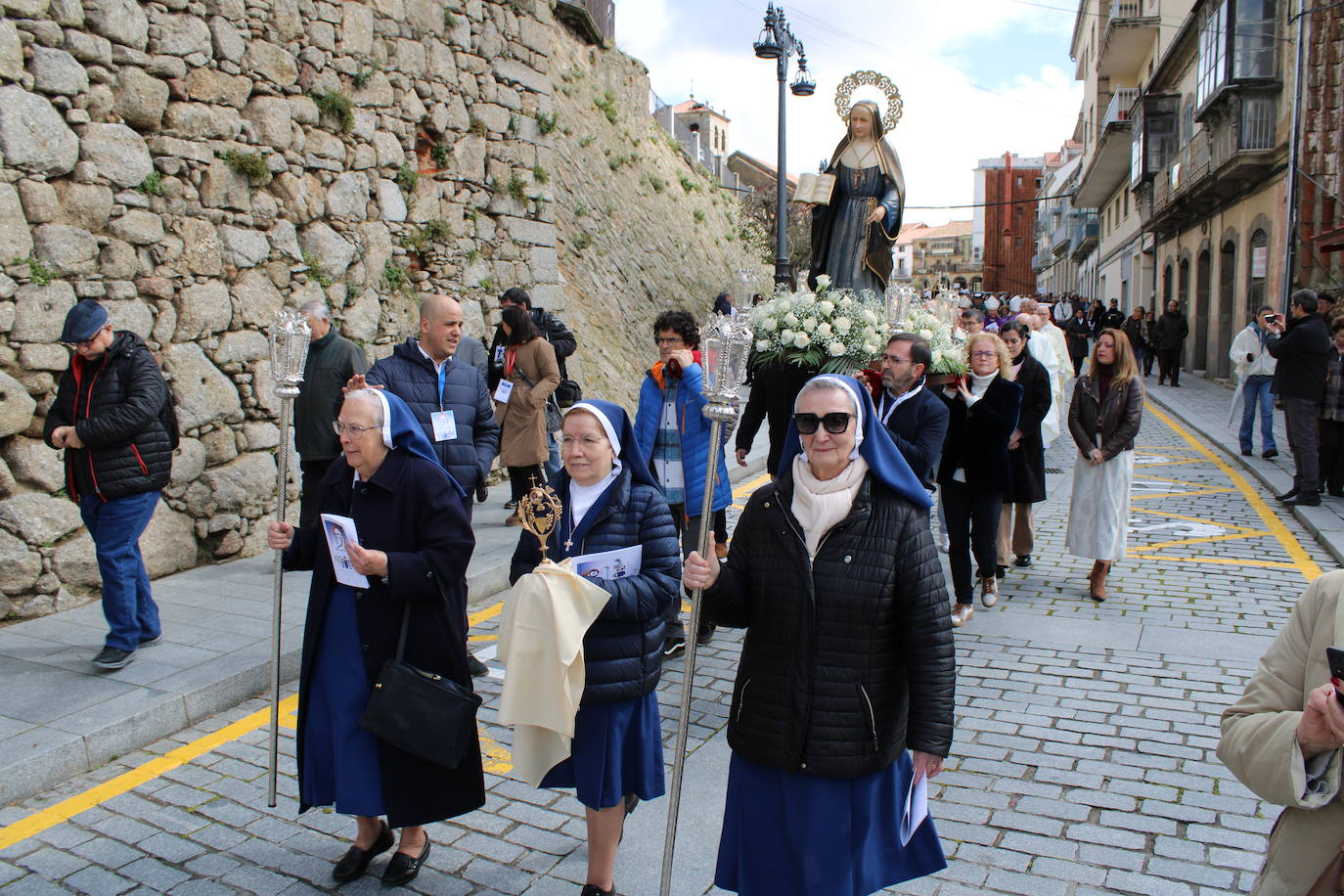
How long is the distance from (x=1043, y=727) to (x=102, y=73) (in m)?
7.52

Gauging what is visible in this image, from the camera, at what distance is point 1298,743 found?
6.55ft

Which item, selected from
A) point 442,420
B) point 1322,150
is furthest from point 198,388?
point 1322,150

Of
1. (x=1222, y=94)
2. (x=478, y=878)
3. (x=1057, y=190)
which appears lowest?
(x=478, y=878)

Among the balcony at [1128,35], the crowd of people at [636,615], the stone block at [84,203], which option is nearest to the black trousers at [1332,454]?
the crowd of people at [636,615]

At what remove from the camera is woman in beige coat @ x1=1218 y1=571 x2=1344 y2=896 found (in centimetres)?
199

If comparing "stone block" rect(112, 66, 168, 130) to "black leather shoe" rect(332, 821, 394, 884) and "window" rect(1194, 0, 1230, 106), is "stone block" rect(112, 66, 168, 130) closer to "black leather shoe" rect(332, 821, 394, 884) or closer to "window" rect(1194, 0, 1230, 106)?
"black leather shoe" rect(332, 821, 394, 884)

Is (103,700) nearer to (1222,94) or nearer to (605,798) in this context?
(605,798)

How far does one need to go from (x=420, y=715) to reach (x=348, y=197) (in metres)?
7.32

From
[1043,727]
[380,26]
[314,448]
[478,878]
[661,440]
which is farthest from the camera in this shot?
[380,26]

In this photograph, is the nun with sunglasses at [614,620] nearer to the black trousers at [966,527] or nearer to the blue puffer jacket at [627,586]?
the blue puffer jacket at [627,586]

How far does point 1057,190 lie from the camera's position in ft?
239

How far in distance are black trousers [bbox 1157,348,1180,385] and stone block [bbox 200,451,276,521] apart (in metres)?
22.0

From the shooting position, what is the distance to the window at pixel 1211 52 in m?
22.2

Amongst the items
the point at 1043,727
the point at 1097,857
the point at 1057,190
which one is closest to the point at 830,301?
the point at 1043,727
